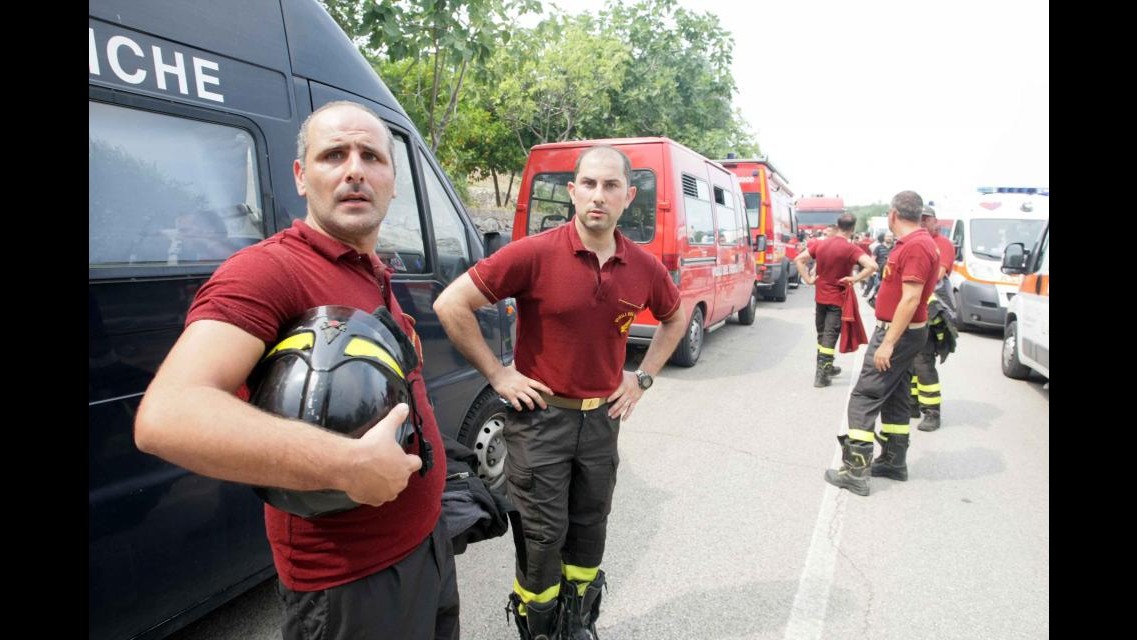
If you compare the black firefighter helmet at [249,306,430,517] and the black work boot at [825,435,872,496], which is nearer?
the black firefighter helmet at [249,306,430,517]

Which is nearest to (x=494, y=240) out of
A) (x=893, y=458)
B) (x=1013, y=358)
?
(x=893, y=458)

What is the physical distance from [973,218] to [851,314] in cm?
708

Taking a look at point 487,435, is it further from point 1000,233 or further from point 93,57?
point 1000,233

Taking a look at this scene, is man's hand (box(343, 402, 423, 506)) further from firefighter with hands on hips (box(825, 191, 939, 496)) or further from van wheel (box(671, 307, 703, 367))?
van wheel (box(671, 307, 703, 367))

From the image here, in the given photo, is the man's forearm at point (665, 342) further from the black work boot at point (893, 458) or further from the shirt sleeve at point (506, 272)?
the black work boot at point (893, 458)

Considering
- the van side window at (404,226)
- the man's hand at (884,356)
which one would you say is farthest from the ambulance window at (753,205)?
the van side window at (404,226)

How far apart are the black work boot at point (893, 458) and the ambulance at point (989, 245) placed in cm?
733

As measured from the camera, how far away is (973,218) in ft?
36.4

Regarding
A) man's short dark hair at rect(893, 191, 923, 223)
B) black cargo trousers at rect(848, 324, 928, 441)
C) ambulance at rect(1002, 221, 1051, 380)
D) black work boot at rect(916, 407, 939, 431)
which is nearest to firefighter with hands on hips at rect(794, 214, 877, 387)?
black work boot at rect(916, 407, 939, 431)

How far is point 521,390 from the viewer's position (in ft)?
7.42

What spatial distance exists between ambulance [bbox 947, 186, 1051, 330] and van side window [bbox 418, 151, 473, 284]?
999 cm

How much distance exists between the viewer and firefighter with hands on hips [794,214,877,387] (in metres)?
6.66

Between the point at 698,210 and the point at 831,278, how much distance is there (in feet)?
5.50
